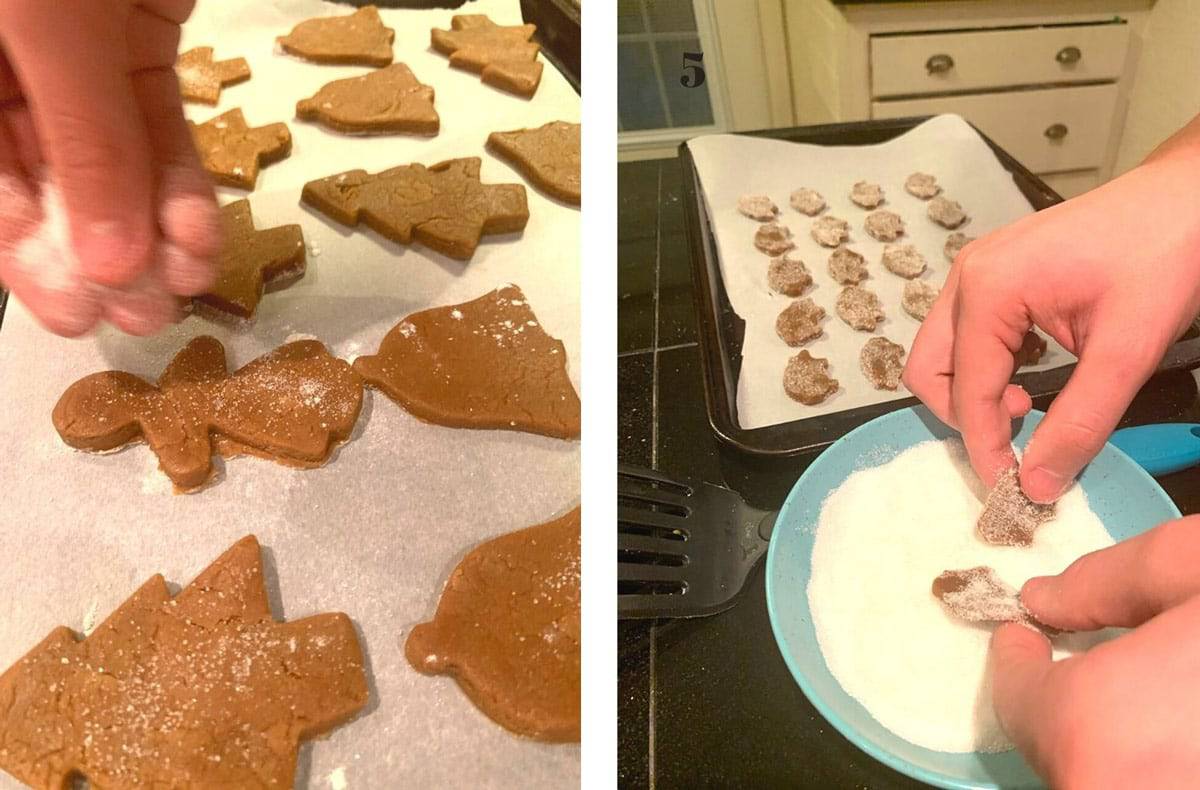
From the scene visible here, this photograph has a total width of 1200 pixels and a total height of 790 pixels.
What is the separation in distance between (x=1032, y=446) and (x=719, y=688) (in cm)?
27

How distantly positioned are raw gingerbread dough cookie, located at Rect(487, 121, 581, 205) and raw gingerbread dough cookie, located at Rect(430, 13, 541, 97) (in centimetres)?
10

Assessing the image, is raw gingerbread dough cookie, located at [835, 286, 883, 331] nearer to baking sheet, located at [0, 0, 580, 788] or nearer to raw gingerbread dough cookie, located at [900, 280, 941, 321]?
raw gingerbread dough cookie, located at [900, 280, 941, 321]

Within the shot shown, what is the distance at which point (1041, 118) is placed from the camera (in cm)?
102

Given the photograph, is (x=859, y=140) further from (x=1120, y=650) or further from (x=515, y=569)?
(x=1120, y=650)

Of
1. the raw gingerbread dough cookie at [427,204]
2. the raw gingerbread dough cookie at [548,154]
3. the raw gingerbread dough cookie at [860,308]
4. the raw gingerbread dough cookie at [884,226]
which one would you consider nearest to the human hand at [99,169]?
the raw gingerbread dough cookie at [427,204]

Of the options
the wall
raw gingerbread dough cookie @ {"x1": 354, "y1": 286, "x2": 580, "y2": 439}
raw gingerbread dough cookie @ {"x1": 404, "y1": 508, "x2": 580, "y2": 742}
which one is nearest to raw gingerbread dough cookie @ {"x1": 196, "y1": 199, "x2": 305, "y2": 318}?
raw gingerbread dough cookie @ {"x1": 354, "y1": 286, "x2": 580, "y2": 439}

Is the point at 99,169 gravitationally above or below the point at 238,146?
above

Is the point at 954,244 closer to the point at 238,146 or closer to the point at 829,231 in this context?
the point at 829,231

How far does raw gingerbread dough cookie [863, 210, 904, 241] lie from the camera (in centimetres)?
101

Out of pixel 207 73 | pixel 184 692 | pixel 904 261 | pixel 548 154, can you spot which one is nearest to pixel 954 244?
pixel 904 261

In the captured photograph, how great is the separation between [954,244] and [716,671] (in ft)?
2.13

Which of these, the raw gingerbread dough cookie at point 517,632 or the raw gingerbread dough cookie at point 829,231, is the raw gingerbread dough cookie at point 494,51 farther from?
the raw gingerbread dough cookie at point 517,632

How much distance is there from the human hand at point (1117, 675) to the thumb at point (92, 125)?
61 centimetres

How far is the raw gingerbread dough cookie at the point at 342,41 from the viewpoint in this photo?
1.23m
